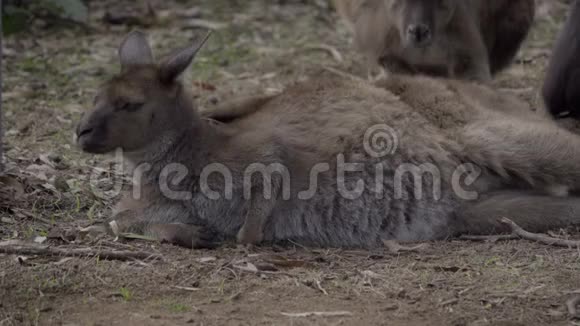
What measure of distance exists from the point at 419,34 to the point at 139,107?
219cm

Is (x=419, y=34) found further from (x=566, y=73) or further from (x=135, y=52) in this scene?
(x=135, y=52)

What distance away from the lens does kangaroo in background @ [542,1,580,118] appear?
6.02 meters

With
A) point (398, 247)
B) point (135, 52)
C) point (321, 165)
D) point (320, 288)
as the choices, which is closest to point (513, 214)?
point (398, 247)

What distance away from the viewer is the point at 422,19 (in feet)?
19.4

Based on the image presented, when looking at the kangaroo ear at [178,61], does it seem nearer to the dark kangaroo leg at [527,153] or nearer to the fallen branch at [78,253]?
the fallen branch at [78,253]

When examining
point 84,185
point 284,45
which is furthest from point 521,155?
point 284,45

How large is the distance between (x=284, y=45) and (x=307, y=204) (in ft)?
14.0

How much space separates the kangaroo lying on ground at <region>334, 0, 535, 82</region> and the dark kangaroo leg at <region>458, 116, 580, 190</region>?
141cm

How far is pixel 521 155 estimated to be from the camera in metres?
4.55

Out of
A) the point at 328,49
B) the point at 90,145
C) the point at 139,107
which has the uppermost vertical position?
the point at 328,49

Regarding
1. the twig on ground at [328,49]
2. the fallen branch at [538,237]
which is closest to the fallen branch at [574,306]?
the fallen branch at [538,237]

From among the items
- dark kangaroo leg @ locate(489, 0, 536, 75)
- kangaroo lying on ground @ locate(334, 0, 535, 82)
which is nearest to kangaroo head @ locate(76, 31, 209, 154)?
kangaroo lying on ground @ locate(334, 0, 535, 82)

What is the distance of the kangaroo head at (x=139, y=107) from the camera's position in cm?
427

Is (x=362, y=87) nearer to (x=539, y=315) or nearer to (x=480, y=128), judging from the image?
(x=480, y=128)
